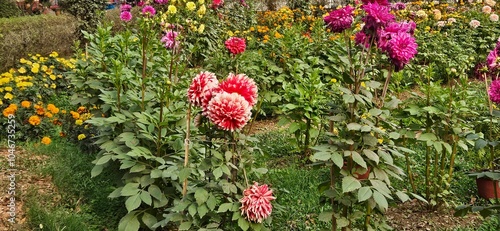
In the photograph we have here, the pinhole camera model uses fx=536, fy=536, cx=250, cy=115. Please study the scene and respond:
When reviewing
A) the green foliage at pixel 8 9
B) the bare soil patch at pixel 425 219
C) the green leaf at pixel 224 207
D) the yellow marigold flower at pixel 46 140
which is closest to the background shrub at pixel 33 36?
the green foliage at pixel 8 9

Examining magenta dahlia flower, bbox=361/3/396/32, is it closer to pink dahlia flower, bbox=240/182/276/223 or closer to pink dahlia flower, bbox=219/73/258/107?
pink dahlia flower, bbox=219/73/258/107

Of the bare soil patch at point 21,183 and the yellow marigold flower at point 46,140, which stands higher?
the bare soil patch at point 21,183

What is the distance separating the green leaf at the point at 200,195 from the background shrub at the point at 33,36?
5770mm

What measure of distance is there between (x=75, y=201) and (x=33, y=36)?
206 inches

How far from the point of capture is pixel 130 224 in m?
2.74

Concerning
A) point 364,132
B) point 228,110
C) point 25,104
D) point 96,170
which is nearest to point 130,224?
point 96,170

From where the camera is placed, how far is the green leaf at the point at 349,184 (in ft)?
7.46

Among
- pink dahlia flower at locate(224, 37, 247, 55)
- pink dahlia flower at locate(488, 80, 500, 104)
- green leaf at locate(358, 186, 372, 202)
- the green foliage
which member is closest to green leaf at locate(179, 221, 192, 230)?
green leaf at locate(358, 186, 372, 202)

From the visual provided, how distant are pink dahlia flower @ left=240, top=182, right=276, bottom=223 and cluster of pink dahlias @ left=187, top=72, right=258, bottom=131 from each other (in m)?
0.27

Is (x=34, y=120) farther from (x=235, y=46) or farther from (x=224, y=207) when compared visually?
(x=224, y=207)

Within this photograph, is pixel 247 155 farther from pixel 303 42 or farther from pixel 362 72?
pixel 303 42

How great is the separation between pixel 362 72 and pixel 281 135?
267 cm

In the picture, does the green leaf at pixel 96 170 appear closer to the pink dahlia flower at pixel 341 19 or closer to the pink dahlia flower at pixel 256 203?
the pink dahlia flower at pixel 256 203

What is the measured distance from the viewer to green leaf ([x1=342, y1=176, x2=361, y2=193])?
7.46 feet
